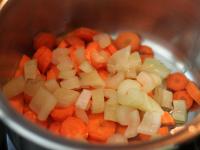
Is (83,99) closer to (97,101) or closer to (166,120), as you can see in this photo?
(97,101)

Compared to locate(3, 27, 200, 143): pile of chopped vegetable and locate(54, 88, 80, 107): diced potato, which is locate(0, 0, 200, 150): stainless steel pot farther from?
locate(54, 88, 80, 107): diced potato

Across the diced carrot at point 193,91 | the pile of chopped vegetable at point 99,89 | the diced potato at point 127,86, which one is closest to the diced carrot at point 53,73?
the pile of chopped vegetable at point 99,89

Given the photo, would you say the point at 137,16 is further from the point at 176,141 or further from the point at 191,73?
the point at 176,141

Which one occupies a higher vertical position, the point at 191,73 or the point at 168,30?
the point at 168,30

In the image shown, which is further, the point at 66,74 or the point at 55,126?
the point at 66,74

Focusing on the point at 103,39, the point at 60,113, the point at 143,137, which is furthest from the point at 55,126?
the point at 103,39

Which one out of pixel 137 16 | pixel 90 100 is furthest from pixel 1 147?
pixel 137 16
